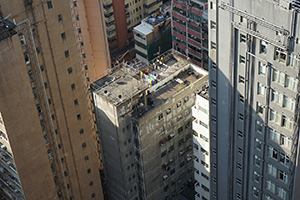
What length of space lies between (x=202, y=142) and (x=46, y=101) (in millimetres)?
33885

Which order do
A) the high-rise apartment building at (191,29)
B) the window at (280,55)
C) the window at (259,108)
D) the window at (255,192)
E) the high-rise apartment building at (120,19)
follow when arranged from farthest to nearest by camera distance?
the high-rise apartment building at (120,19)
the high-rise apartment building at (191,29)
the window at (255,192)
the window at (259,108)
the window at (280,55)

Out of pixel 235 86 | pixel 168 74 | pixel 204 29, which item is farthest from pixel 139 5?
pixel 235 86

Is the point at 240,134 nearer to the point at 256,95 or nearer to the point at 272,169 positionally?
the point at 272,169

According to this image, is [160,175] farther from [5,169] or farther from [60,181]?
[5,169]

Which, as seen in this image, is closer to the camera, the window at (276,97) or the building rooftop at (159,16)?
the window at (276,97)

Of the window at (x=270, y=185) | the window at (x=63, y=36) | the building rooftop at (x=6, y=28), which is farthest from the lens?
the window at (x=63, y=36)

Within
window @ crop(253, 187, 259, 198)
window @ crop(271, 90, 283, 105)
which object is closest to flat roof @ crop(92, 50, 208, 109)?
window @ crop(253, 187, 259, 198)

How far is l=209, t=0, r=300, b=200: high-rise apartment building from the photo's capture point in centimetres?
7838

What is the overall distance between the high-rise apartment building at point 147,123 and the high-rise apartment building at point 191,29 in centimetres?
2347

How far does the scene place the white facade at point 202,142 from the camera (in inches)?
4400

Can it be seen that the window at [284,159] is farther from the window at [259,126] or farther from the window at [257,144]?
the window at [259,126]

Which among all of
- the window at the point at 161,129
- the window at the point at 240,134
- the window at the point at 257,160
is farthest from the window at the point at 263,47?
the window at the point at 161,129

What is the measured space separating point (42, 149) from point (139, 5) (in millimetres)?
95008

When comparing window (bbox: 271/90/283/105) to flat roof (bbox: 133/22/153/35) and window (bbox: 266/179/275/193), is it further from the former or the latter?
flat roof (bbox: 133/22/153/35)
